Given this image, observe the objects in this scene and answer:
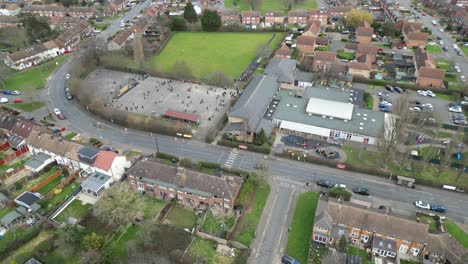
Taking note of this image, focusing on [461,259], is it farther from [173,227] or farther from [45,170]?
[45,170]

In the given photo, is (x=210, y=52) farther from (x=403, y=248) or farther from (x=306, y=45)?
(x=403, y=248)

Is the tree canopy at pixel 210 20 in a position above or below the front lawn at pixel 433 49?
above

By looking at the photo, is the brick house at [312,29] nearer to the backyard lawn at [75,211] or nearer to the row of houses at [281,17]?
the row of houses at [281,17]

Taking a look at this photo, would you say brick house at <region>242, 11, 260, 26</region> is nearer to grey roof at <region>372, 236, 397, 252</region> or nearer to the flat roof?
the flat roof

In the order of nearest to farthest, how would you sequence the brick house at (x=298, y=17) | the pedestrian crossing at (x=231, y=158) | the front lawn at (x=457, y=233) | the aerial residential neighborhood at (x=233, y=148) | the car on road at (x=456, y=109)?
the aerial residential neighborhood at (x=233, y=148) < the front lawn at (x=457, y=233) < the pedestrian crossing at (x=231, y=158) < the car on road at (x=456, y=109) < the brick house at (x=298, y=17)

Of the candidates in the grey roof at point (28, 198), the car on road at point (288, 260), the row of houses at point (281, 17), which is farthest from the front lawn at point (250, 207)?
the row of houses at point (281, 17)

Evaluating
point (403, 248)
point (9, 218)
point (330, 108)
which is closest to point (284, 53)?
point (330, 108)
